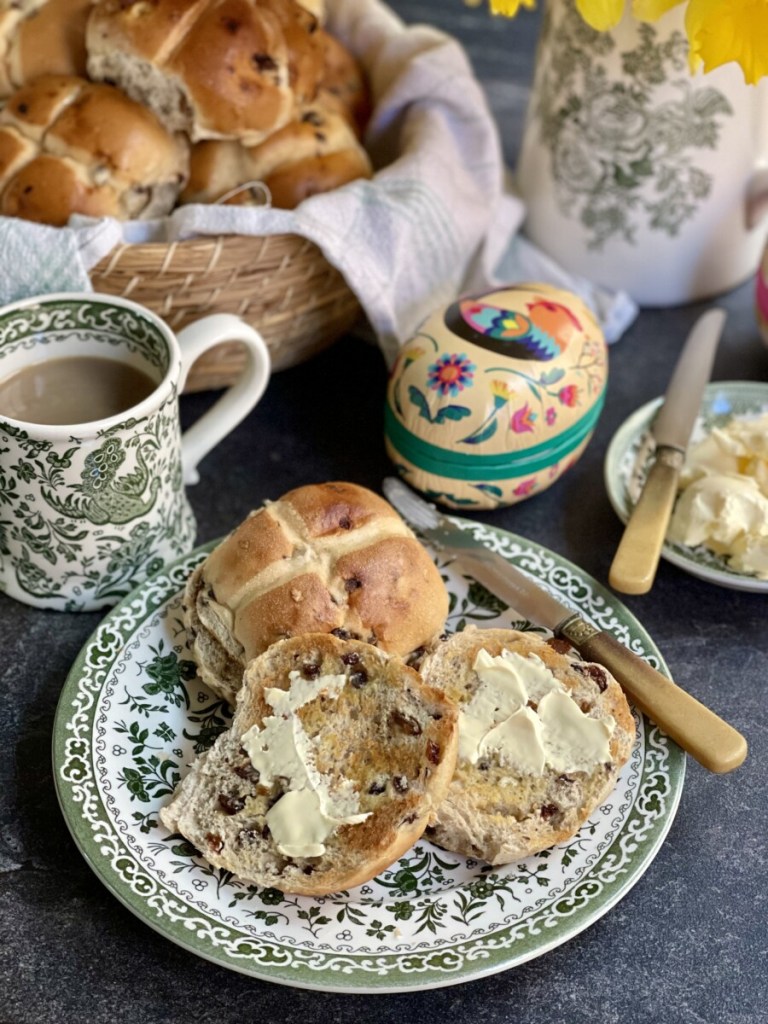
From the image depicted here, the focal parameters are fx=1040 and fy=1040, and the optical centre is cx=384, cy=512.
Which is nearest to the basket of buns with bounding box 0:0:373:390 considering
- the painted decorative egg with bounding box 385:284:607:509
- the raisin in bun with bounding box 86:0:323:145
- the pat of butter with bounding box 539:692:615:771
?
the raisin in bun with bounding box 86:0:323:145

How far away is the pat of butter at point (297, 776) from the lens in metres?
0.91

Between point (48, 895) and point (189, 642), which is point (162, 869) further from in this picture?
point (189, 642)

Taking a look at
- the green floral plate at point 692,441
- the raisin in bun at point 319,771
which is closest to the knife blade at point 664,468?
the green floral plate at point 692,441

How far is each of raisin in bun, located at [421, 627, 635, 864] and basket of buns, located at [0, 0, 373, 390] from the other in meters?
0.59

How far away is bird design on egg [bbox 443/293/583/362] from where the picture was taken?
1257 millimetres

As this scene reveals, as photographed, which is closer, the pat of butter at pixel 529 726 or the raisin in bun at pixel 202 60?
the pat of butter at pixel 529 726

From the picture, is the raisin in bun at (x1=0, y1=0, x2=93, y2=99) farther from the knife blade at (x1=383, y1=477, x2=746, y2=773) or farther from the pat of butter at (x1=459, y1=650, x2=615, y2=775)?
the pat of butter at (x1=459, y1=650, x2=615, y2=775)

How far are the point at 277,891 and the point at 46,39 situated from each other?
44.3 inches

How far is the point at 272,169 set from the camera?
142cm

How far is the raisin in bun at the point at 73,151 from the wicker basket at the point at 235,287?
10cm

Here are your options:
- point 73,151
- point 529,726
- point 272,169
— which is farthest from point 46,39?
point 529,726

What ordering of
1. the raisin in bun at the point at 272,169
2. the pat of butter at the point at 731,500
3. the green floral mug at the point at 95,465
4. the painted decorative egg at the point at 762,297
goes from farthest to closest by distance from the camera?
the painted decorative egg at the point at 762,297 < the raisin in bun at the point at 272,169 < the pat of butter at the point at 731,500 < the green floral mug at the point at 95,465

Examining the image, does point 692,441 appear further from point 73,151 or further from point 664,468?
point 73,151

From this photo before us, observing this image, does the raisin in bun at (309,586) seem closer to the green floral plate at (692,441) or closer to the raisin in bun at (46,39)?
the green floral plate at (692,441)
